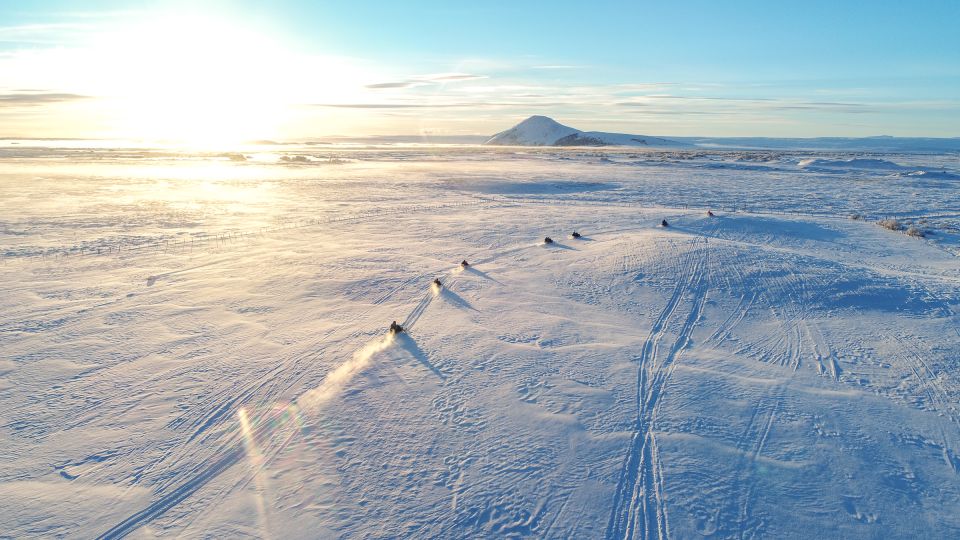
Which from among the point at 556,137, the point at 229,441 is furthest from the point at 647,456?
the point at 556,137

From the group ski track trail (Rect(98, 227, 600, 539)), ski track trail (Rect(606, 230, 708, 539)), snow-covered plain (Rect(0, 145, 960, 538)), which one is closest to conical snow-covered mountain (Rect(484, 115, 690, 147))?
snow-covered plain (Rect(0, 145, 960, 538))

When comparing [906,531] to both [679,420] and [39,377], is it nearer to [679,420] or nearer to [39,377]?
[679,420]

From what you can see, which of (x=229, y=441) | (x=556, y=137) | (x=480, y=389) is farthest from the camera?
(x=556, y=137)

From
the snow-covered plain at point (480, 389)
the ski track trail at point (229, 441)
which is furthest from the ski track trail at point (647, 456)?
the ski track trail at point (229, 441)

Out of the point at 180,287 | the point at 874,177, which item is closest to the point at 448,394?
the point at 180,287

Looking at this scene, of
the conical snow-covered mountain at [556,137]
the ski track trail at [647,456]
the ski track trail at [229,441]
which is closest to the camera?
the ski track trail at [647,456]

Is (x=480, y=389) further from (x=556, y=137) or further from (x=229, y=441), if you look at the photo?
(x=556, y=137)

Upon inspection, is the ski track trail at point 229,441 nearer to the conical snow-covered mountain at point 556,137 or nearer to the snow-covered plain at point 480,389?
the snow-covered plain at point 480,389
